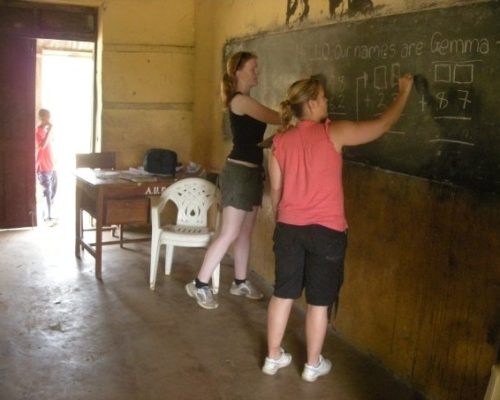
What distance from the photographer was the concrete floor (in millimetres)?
2766

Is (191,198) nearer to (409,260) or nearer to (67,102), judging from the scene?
(409,260)

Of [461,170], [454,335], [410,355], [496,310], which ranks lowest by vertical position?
[410,355]

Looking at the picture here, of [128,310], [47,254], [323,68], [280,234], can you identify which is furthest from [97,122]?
[280,234]

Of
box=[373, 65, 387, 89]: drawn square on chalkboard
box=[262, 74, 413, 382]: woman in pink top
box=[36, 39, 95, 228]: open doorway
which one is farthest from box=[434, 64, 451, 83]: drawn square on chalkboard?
box=[36, 39, 95, 228]: open doorway

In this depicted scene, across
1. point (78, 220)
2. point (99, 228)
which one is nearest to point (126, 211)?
point (99, 228)

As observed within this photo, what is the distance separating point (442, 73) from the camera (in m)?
2.47

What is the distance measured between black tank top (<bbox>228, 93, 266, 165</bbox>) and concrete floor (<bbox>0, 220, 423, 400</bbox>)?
102 centimetres

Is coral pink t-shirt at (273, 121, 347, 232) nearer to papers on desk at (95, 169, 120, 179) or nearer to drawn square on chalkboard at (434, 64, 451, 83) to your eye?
drawn square on chalkboard at (434, 64, 451, 83)

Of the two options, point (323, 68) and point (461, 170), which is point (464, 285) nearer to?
point (461, 170)

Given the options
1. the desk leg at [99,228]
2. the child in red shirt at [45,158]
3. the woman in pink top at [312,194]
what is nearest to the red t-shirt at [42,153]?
the child in red shirt at [45,158]

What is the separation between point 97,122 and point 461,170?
13.4 ft

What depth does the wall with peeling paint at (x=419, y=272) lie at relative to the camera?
7.63 ft

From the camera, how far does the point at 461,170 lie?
2398 mm

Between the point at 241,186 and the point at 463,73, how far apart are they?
1.59 meters
